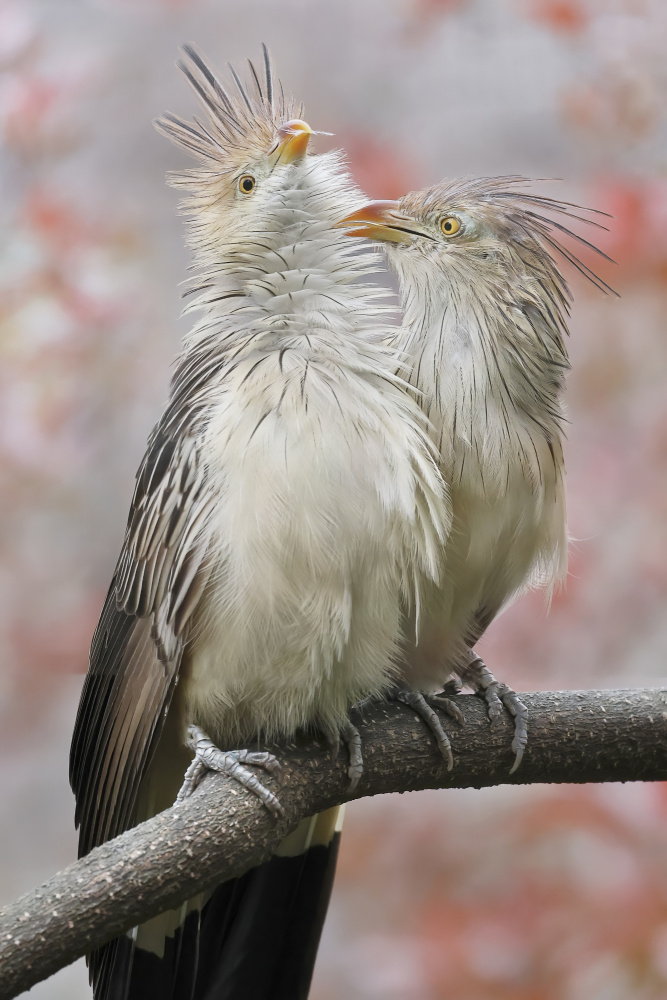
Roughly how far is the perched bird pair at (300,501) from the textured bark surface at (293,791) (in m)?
0.04

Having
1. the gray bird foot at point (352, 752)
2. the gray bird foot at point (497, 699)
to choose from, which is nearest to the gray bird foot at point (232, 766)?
the gray bird foot at point (352, 752)

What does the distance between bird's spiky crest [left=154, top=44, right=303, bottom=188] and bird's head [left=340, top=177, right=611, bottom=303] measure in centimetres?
28

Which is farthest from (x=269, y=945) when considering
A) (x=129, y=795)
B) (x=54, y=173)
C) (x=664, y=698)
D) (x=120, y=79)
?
(x=120, y=79)

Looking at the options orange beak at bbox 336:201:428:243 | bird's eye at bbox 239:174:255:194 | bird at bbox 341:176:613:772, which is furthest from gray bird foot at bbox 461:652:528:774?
bird's eye at bbox 239:174:255:194

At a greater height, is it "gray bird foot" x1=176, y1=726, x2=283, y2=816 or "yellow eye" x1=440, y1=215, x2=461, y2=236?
"yellow eye" x1=440, y1=215, x2=461, y2=236

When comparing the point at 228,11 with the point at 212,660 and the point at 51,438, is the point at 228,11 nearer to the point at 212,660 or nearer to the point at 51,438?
the point at 51,438

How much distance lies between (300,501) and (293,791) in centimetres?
48

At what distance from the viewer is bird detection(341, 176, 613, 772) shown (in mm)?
1878

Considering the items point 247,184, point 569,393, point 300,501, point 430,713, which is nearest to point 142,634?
point 300,501

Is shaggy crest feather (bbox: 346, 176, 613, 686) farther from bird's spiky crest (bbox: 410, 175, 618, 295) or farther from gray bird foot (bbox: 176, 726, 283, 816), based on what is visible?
gray bird foot (bbox: 176, 726, 283, 816)

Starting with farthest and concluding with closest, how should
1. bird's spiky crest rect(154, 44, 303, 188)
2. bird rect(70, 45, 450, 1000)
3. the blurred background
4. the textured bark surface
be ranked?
the blurred background
bird's spiky crest rect(154, 44, 303, 188)
bird rect(70, 45, 450, 1000)
the textured bark surface

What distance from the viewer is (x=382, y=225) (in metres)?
2.01

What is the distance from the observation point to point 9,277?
275 cm

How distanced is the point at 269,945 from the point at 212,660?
61 centimetres
